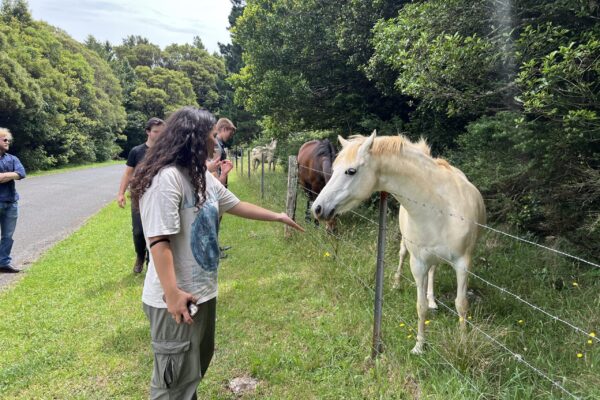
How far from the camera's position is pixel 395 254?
5285 mm

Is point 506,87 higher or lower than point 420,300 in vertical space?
higher

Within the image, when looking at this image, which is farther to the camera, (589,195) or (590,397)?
(589,195)

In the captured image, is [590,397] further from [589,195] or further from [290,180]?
[290,180]

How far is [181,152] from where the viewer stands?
188 cm

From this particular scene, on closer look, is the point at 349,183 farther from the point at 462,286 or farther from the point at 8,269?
the point at 8,269

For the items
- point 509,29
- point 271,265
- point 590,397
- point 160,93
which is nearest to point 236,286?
point 271,265

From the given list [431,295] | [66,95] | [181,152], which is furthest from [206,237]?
[66,95]

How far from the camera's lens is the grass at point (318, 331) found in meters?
2.67

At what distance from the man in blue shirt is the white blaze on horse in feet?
15.7

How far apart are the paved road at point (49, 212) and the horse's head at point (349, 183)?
181 inches

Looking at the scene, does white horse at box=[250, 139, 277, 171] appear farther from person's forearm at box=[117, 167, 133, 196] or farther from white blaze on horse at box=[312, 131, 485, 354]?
white blaze on horse at box=[312, 131, 485, 354]

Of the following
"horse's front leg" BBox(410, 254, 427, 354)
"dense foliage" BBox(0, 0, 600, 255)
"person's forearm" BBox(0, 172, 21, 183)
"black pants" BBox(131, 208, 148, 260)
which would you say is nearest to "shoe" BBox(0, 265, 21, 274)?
"person's forearm" BBox(0, 172, 21, 183)

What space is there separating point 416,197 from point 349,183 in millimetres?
587

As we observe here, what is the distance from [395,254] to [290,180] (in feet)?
6.86
